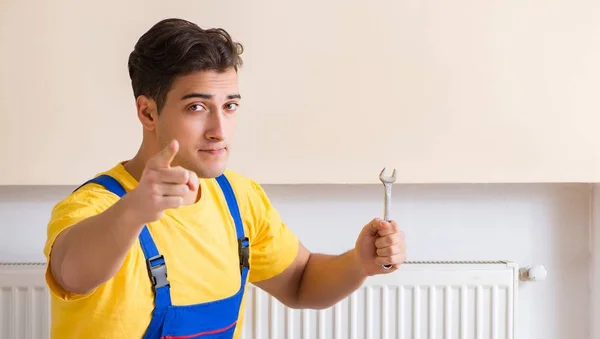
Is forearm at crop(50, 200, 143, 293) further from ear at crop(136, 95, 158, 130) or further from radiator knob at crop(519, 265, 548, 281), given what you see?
radiator knob at crop(519, 265, 548, 281)

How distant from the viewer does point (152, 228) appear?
1381 millimetres

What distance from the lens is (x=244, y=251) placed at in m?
1.52

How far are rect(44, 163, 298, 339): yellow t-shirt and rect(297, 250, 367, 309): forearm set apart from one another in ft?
0.18

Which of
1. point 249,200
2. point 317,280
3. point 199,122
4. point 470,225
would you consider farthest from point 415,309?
point 199,122

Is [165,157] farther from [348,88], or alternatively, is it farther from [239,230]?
[348,88]

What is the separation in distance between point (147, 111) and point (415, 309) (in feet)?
3.21

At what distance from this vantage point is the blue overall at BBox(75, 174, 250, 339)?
1.33 meters

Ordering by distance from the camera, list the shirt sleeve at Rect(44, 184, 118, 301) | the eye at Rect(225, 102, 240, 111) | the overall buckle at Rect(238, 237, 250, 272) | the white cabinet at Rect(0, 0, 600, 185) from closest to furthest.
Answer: the shirt sleeve at Rect(44, 184, 118, 301)
the eye at Rect(225, 102, 240, 111)
the overall buckle at Rect(238, 237, 250, 272)
the white cabinet at Rect(0, 0, 600, 185)

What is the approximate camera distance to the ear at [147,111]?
139 cm

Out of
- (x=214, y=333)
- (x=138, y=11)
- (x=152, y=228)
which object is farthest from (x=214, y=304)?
(x=138, y=11)

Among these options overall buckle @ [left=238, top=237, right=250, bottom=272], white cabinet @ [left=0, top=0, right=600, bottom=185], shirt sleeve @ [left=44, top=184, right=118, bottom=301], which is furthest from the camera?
white cabinet @ [left=0, top=0, right=600, bottom=185]

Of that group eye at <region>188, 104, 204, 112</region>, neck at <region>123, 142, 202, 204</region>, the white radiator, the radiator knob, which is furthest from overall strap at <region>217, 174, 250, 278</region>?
the radiator knob

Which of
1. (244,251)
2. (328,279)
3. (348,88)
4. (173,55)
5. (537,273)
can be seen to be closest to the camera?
(173,55)

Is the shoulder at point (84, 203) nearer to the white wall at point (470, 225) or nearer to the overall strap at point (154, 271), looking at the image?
the overall strap at point (154, 271)
